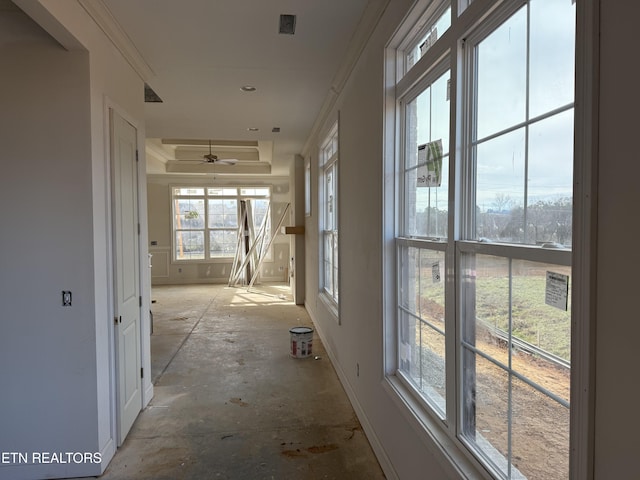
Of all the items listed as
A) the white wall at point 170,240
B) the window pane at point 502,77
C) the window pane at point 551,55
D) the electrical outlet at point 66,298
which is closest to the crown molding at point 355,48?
the window pane at point 502,77

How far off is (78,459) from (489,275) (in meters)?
2.52

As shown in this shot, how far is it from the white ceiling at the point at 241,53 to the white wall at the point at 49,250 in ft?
1.66

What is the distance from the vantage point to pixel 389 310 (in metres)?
2.29

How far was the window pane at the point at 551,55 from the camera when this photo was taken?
0.97m

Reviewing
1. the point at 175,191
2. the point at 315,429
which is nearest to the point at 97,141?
the point at 315,429

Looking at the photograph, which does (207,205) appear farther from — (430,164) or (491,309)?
(491,309)

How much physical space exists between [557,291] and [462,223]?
56 centimetres

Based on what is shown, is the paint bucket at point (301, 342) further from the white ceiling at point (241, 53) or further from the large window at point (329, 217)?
the white ceiling at point (241, 53)

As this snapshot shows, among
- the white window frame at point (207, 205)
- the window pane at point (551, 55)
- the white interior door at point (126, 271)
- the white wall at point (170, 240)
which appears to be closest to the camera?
the window pane at point (551, 55)

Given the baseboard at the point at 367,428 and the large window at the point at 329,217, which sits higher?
the large window at the point at 329,217

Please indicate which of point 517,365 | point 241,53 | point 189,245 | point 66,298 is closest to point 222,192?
point 189,245

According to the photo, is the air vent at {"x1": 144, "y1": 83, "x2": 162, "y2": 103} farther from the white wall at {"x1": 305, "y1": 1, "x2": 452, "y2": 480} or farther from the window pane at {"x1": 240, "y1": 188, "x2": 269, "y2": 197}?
the window pane at {"x1": 240, "y1": 188, "x2": 269, "y2": 197}

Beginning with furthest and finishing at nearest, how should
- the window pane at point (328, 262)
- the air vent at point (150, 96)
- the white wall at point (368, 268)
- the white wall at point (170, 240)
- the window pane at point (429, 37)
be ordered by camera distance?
1. the white wall at point (170, 240)
2. the window pane at point (328, 262)
3. the air vent at point (150, 96)
4. the white wall at point (368, 268)
5. the window pane at point (429, 37)

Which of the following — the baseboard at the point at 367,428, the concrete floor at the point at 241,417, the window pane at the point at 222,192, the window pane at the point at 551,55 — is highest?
the window pane at the point at 222,192
